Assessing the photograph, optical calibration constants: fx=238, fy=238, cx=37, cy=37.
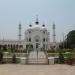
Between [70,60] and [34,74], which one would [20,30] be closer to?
[70,60]

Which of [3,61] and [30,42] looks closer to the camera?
[3,61]

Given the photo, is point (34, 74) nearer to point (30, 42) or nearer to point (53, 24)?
point (30, 42)

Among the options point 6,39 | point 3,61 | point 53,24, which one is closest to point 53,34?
point 53,24

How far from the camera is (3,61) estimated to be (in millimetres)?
26297

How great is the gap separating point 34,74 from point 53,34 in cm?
8250

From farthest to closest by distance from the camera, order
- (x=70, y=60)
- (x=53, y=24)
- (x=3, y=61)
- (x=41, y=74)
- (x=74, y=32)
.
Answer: (x=53, y=24), (x=74, y=32), (x=3, y=61), (x=70, y=60), (x=41, y=74)

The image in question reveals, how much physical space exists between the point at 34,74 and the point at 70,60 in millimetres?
9589

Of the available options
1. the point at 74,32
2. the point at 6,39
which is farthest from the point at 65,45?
the point at 6,39

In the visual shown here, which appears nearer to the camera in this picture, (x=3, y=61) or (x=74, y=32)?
(x=3, y=61)

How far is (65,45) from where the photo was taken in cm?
7294

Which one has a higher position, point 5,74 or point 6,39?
point 6,39

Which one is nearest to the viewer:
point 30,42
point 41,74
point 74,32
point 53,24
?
point 41,74

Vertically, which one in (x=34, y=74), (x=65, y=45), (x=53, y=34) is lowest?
(x=34, y=74)

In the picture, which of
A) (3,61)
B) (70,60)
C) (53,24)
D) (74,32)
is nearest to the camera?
(70,60)
